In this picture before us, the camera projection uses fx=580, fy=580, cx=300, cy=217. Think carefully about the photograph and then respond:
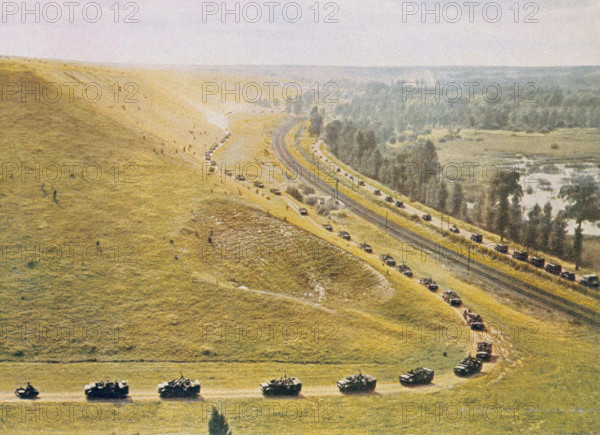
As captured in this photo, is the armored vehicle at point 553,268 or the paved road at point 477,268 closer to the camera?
the paved road at point 477,268

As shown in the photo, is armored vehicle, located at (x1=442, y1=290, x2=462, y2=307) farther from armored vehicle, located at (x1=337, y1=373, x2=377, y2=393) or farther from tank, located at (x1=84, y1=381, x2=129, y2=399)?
tank, located at (x1=84, y1=381, x2=129, y2=399)

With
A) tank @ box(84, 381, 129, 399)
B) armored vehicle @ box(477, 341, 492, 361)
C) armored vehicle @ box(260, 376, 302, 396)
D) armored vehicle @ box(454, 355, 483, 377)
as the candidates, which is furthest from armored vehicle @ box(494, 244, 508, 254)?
tank @ box(84, 381, 129, 399)

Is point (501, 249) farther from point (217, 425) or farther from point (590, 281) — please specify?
point (217, 425)

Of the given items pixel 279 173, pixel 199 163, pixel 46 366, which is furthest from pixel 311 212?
pixel 46 366

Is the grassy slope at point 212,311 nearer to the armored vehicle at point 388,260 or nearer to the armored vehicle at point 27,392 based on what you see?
the armored vehicle at point 27,392

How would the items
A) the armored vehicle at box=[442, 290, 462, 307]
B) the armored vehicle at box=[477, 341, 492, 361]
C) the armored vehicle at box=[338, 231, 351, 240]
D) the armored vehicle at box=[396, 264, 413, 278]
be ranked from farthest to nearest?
1. the armored vehicle at box=[338, 231, 351, 240]
2. the armored vehicle at box=[396, 264, 413, 278]
3. the armored vehicle at box=[442, 290, 462, 307]
4. the armored vehicle at box=[477, 341, 492, 361]

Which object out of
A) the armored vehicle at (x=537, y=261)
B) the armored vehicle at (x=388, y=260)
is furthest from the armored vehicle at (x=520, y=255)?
the armored vehicle at (x=388, y=260)

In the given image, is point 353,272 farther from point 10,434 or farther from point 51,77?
point 51,77
